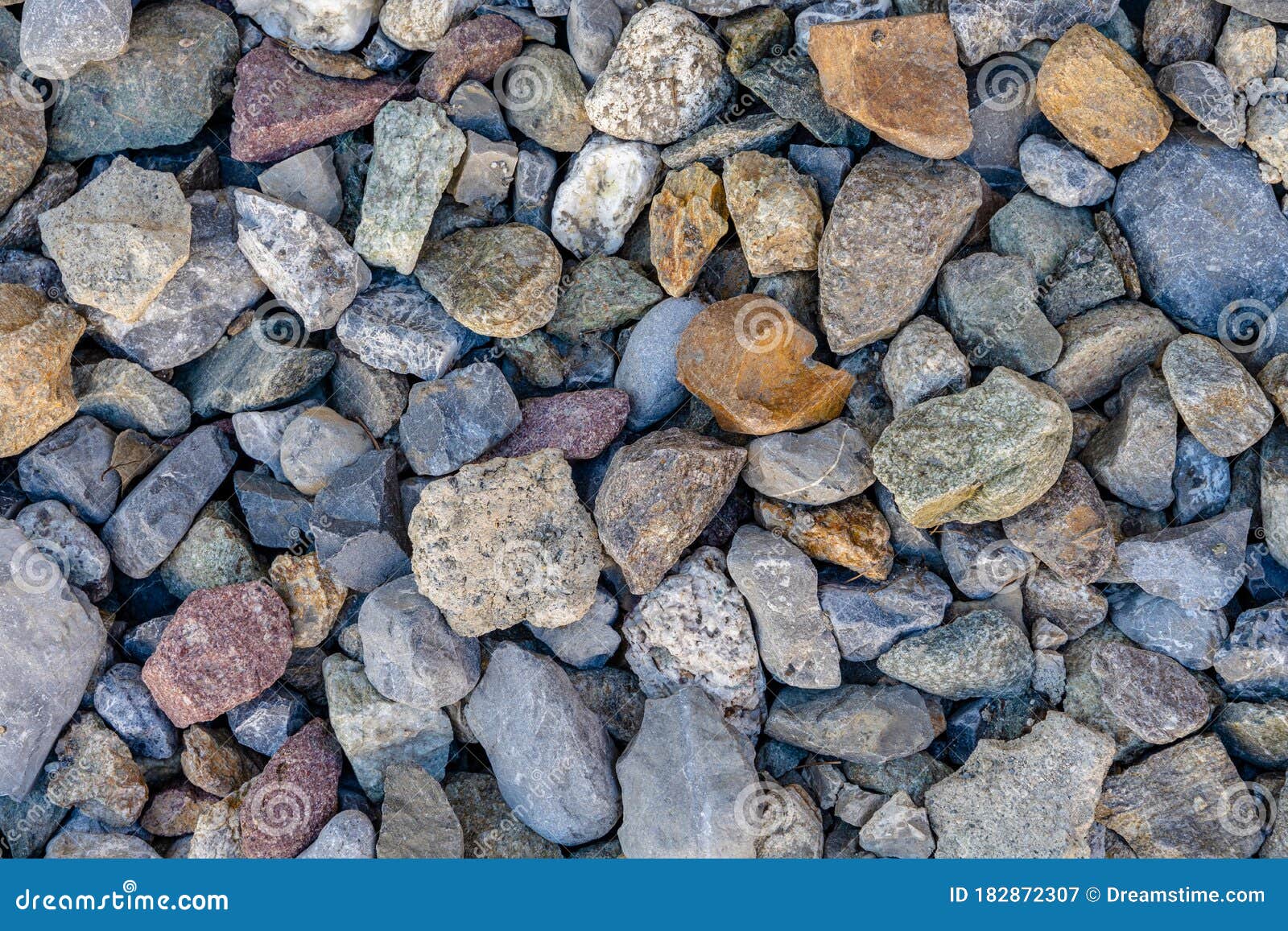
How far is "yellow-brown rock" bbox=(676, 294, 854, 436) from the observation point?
3.83 metres

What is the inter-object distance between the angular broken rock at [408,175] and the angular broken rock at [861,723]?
248cm

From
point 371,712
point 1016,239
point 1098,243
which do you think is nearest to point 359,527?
point 371,712

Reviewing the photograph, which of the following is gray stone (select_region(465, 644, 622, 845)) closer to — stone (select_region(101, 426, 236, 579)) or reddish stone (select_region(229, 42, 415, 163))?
stone (select_region(101, 426, 236, 579))

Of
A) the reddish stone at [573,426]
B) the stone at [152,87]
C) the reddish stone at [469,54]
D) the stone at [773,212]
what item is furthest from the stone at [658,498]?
the stone at [152,87]

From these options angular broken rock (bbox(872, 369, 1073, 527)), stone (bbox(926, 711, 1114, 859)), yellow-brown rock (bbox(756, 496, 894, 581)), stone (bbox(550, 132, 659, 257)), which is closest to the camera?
angular broken rock (bbox(872, 369, 1073, 527))

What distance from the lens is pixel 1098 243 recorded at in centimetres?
391

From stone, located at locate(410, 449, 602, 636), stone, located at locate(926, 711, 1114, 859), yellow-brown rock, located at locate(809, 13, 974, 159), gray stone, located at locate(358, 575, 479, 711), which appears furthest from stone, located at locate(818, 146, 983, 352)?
gray stone, located at locate(358, 575, 479, 711)

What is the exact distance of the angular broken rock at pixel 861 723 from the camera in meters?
3.84

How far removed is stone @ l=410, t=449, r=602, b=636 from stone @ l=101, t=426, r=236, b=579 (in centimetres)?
98

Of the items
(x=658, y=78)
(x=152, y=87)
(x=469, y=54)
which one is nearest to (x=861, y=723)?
(x=658, y=78)

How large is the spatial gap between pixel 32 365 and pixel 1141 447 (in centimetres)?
439

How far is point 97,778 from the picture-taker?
3.96 metres

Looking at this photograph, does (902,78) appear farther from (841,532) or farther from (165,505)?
(165,505)

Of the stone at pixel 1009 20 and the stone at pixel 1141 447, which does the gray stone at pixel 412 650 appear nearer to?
the stone at pixel 1141 447
